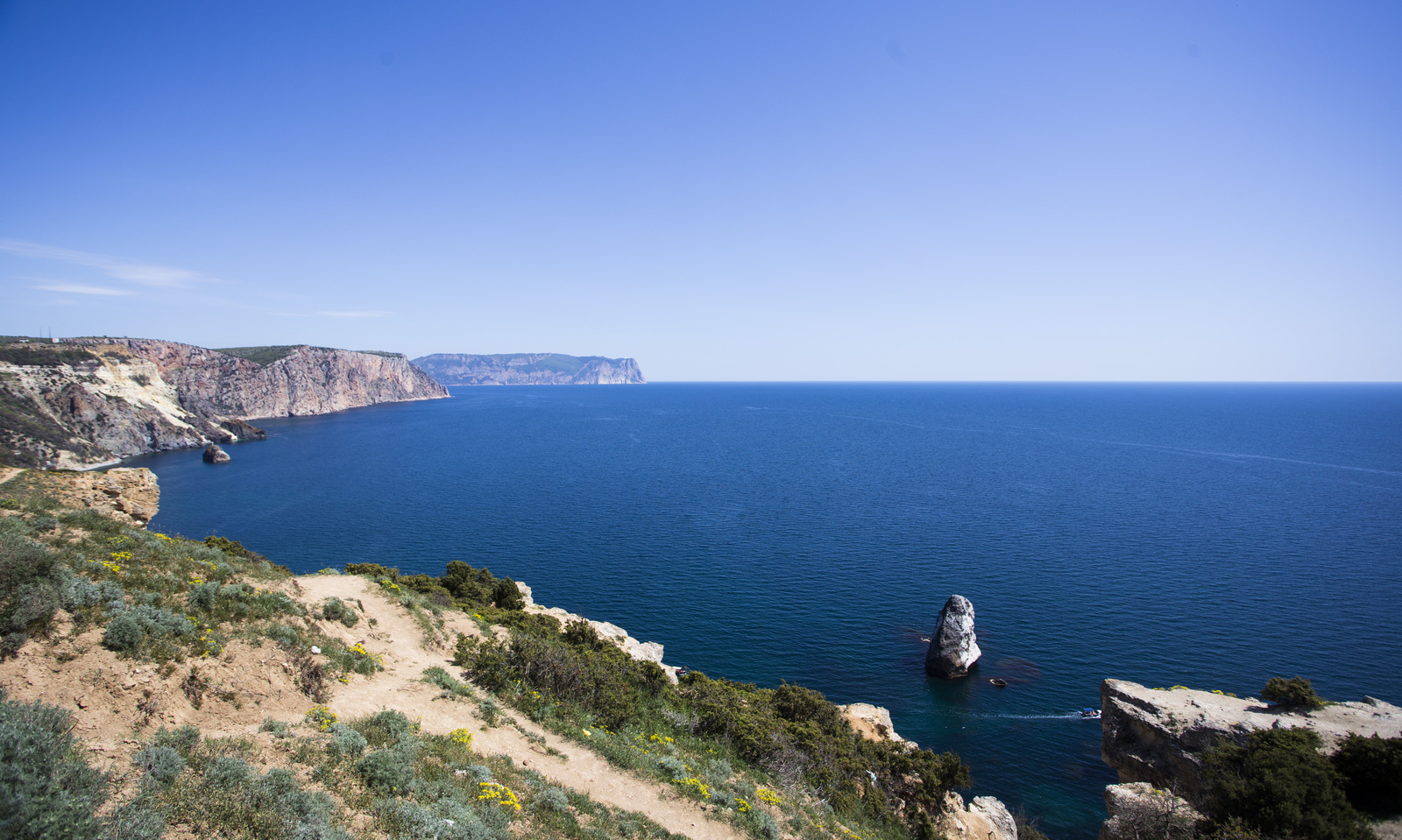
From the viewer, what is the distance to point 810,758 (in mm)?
20062

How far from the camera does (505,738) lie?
16.4 metres

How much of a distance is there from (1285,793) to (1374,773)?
163 inches

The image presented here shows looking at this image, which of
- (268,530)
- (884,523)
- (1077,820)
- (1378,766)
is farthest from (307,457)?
(1378,766)

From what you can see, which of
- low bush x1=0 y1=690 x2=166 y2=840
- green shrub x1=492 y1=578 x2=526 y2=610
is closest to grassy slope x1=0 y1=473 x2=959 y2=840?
low bush x1=0 y1=690 x2=166 y2=840

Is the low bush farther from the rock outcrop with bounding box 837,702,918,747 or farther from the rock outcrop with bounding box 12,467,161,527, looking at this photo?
the rock outcrop with bounding box 837,702,918,747

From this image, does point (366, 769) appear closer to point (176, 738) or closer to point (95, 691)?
point (176, 738)

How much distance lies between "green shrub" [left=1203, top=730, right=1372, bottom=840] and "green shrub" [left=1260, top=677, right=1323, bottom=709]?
4.96 metres

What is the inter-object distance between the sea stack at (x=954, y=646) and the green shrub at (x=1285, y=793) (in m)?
17.8

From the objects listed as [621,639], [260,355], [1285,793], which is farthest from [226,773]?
[260,355]

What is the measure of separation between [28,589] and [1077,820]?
3871cm

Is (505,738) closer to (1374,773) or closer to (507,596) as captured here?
(507,596)

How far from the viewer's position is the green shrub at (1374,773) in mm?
17297

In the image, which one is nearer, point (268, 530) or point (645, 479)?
point (268, 530)

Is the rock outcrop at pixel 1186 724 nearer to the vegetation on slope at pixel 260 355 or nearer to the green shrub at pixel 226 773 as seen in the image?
the green shrub at pixel 226 773
